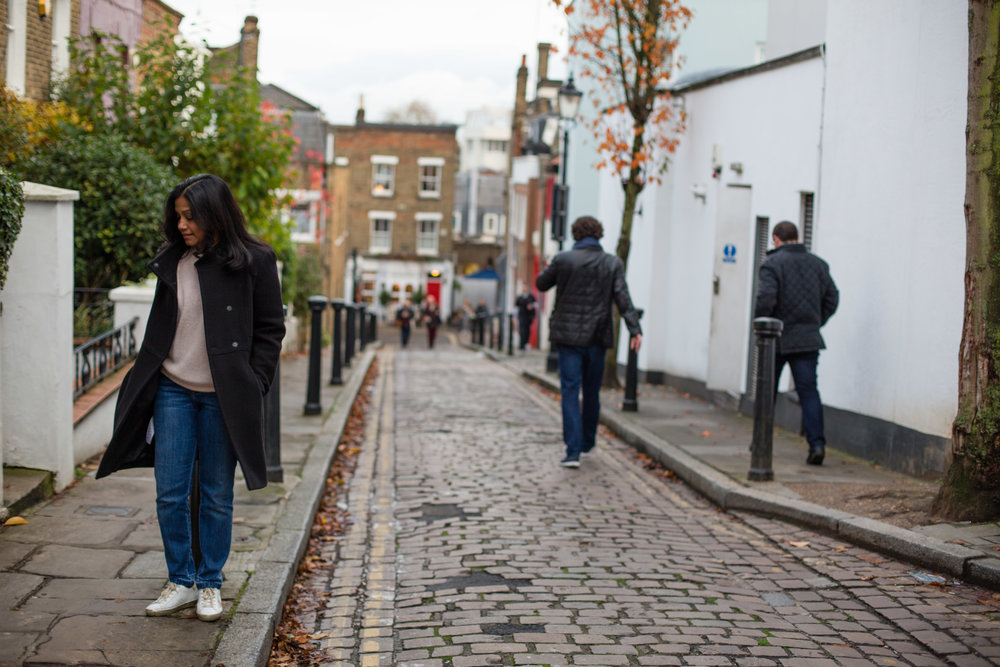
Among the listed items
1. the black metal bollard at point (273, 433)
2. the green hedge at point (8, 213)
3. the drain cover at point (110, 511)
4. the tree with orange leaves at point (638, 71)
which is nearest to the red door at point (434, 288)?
the tree with orange leaves at point (638, 71)

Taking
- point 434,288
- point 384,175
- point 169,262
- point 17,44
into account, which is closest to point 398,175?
point 384,175

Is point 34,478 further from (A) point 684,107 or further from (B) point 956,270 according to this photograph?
(A) point 684,107

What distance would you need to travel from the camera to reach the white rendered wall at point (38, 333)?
609cm

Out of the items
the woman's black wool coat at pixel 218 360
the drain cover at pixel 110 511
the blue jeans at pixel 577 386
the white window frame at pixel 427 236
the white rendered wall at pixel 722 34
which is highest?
the white rendered wall at pixel 722 34

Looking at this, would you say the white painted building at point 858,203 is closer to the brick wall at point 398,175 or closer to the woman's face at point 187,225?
the woman's face at point 187,225

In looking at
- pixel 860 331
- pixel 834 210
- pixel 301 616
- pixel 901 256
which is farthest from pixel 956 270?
pixel 301 616

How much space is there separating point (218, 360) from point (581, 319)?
5.09m

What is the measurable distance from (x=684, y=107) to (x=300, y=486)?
1015 centimetres

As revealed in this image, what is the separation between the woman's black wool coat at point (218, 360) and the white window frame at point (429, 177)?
2244 inches

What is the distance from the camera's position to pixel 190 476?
14.4 feet

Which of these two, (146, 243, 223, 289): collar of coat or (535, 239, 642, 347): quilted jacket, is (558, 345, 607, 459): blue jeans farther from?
(146, 243, 223, 289): collar of coat

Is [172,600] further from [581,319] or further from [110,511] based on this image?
[581,319]

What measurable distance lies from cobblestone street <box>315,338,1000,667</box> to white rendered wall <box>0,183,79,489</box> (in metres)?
1.83

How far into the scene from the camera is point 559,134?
3716 centimetres
